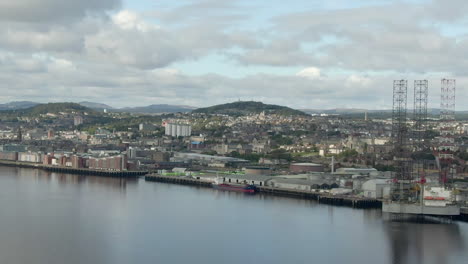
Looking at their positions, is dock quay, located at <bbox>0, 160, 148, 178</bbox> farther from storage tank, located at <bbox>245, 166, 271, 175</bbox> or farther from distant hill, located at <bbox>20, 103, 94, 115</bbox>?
distant hill, located at <bbox>20, 103, 94, 115</bbox>

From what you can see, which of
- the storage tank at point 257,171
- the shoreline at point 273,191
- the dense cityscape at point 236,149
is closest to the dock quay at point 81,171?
the shoreline at point 273,191

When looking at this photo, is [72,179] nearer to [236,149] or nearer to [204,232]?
[236,149]

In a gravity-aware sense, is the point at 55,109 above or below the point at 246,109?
below

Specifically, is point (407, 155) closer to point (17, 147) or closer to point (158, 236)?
point (158, 236)

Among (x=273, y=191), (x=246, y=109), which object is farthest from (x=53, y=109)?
(x=273, y=191)

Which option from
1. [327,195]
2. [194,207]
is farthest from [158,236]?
[327,195]

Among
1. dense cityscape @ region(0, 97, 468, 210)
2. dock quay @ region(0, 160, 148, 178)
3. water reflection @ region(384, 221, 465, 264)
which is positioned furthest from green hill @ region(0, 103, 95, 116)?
water reflection @ region(384, 221, 465, 264)

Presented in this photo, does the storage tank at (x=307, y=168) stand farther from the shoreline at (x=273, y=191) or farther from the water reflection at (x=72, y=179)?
the water reflection at (x=72, y=179)
